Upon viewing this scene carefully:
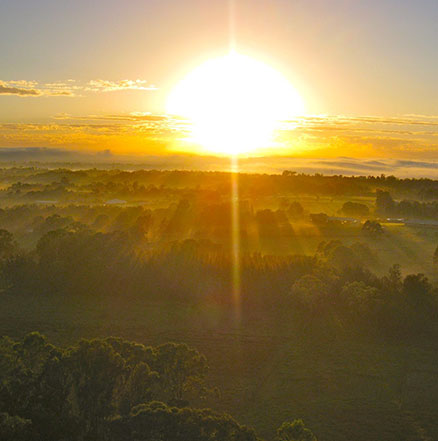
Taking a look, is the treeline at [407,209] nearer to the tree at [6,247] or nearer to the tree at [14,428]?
the tree at [6,247]

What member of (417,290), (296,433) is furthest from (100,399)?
(417,290)

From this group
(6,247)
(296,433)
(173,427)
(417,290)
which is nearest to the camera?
(173,427)

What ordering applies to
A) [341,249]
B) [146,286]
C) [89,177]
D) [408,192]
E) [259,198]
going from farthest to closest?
[89,177]
[408,192]
[259,198]
[341,249]
[146,286]

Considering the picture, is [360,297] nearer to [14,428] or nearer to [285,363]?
[285,363]

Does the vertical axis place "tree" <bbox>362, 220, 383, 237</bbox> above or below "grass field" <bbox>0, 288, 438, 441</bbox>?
above

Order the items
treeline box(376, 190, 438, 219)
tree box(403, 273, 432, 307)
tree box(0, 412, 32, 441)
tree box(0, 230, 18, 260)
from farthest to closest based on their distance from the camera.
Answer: treeline box(376, 190, 438, 219) < tree box(0, 230, 18, 260) < tree box(403, 273, 432, 307) < tree box(0, 412, 32, 441)

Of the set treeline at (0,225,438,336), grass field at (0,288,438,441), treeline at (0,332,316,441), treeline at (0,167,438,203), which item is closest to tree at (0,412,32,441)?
treeline at (0,332,316,441)

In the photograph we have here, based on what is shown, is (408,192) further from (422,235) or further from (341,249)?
(341,249)

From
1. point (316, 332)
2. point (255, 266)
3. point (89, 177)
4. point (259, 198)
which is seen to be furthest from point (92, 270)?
point (89, 177)

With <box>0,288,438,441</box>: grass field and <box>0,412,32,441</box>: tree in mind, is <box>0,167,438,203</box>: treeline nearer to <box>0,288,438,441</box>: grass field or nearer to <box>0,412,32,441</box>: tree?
<box>0,288,438,441</box>: grass field
